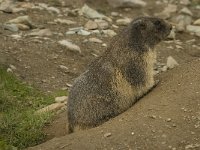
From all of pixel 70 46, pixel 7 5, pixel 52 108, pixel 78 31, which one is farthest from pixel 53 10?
pixel 52 108

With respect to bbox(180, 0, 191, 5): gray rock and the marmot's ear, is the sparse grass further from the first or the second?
bbox(180, 0, 191, 5): gray rock

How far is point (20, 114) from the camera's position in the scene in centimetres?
785

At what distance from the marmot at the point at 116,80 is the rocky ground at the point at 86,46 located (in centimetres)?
30

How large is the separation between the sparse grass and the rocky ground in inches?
9.8

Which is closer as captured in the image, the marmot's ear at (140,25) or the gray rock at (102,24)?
the marmot's ear at (140,25)

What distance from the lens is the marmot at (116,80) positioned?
7156 millimetres

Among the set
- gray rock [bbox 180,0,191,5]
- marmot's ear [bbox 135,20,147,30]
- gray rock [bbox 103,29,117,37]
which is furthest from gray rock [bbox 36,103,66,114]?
gray rock [bbox 180,0,191,5]

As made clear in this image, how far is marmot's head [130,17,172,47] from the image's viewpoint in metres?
7.66

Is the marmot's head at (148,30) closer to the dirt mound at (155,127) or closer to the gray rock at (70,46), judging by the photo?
the dirt mound at (155,127)

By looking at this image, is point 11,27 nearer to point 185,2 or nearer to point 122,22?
point 122,22

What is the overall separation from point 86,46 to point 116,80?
414 cm

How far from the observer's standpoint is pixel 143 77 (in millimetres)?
7523

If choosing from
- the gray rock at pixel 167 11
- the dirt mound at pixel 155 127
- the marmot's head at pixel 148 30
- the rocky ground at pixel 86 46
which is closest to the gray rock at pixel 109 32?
the rocky ground at pixel 86 46

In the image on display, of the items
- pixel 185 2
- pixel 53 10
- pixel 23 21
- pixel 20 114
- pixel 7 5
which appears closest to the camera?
pixel 20 114
